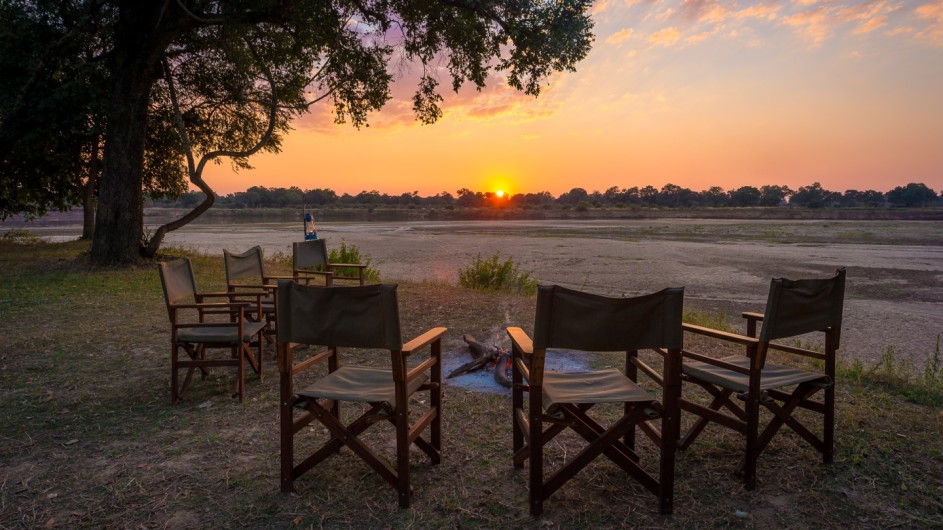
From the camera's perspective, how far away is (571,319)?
2.38m

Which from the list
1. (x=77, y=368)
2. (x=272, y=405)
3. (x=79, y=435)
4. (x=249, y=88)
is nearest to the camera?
(x=79, y=435)

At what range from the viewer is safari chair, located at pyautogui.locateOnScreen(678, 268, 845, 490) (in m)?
2.73

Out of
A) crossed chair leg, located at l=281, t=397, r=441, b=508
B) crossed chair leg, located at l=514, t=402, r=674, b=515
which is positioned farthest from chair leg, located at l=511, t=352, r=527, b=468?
crossed chair leg, located at l=281, t=397, r=441, b=508

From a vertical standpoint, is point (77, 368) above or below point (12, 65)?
below

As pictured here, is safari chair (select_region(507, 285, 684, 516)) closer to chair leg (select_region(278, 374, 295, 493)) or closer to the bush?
chair leg (select_region(278, 374, 295, 493))

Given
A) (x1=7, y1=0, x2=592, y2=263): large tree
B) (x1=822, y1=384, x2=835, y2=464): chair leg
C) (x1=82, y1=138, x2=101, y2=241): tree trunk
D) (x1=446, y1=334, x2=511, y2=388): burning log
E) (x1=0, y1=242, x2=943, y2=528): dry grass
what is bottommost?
(x1=0, y1=242, x2=943, y2=528): dry grass

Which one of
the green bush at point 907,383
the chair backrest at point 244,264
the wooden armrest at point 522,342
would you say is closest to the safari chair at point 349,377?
the wooden armrest at point 522,342

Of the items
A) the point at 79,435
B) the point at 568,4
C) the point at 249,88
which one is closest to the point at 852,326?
the point at 568,4

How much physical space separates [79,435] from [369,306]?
2.58 metres

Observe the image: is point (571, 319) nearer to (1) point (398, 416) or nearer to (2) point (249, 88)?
(1) point (398, 416)

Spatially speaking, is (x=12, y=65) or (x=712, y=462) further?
(x=12, y=65)

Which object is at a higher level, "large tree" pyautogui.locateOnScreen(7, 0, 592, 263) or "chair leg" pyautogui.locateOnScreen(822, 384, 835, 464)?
"large tree" pyautogui.locateOnScreen(7, 0, 592, 263)

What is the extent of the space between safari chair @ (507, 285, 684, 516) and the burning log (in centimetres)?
178

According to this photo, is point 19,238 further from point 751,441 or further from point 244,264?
point 751,441
